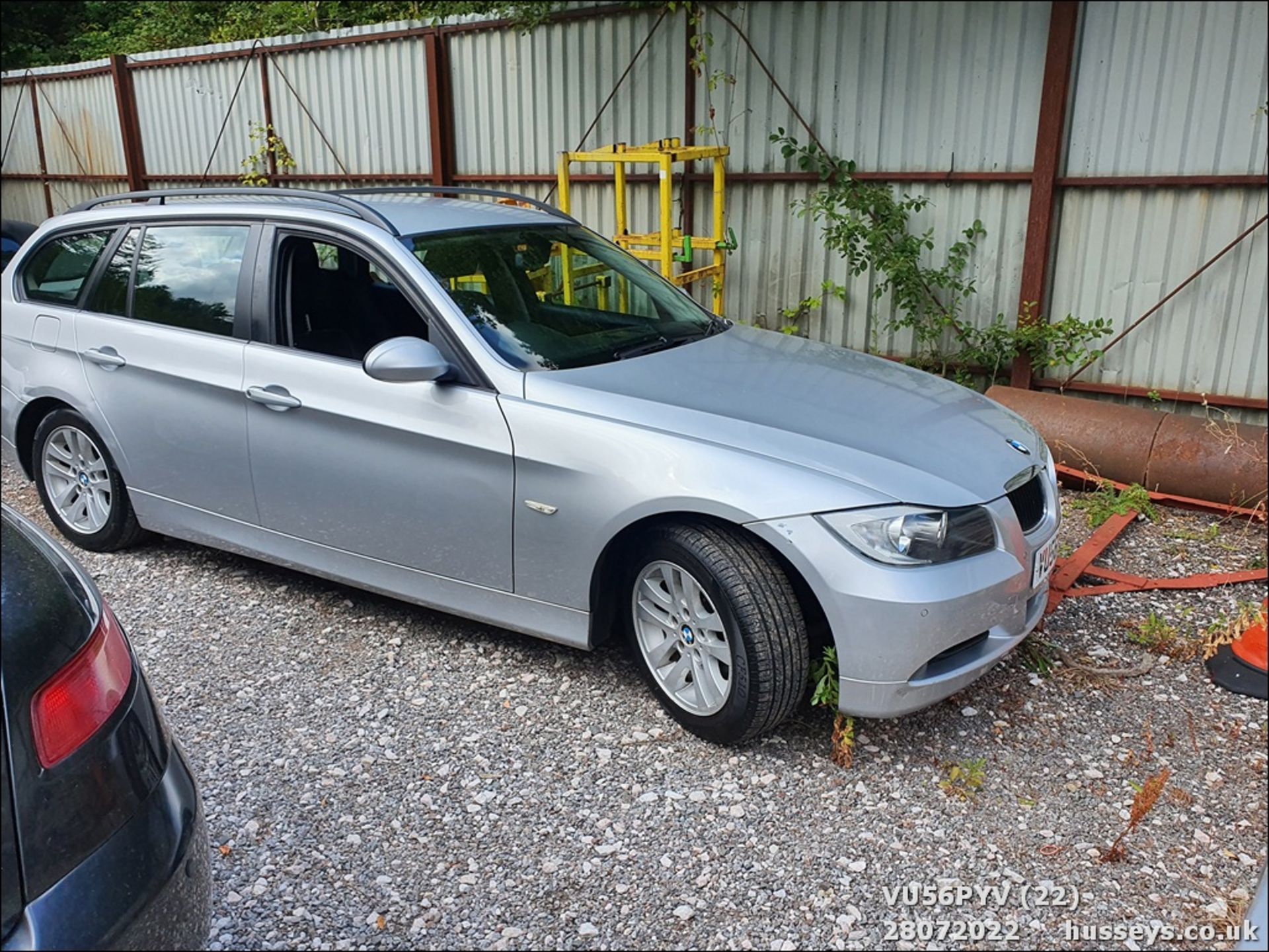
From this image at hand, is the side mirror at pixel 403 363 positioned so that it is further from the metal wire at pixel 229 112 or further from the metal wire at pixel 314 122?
the metal wire at pixel 229 112

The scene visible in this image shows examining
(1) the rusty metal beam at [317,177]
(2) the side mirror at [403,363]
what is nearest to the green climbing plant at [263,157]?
(1) the rusty metal beam at [317,177]

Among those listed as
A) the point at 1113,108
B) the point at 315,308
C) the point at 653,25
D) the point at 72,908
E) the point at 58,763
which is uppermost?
the point at 653,25

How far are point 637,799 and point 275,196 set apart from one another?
2913mm

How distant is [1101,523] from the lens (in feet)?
17.9

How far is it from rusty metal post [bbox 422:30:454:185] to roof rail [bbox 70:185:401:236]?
191 inches

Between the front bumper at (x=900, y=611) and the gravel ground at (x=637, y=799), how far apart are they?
370 millimetres

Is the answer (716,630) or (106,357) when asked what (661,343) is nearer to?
(716,630)

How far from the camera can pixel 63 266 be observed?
5098 mm

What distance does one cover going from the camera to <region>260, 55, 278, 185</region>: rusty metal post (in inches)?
437

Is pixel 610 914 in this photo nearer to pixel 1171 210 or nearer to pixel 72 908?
pixel 72 908

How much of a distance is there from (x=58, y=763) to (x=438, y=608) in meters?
2.03

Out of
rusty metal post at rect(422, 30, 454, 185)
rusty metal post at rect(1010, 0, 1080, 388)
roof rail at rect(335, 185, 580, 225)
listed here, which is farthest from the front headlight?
rusty metal post at rect(422, 30, 454, 185)

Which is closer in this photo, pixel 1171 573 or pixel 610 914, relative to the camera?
pixel 610 914

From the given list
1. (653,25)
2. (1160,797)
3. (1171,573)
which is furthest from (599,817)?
(653,25)
